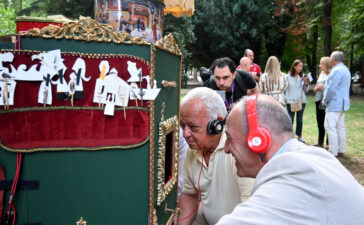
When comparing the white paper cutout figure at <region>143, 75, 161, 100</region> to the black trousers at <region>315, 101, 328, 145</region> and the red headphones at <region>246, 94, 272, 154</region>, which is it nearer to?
the red headphones at <region>246, 94, 272, 154</region>

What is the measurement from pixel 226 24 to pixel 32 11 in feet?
33.7

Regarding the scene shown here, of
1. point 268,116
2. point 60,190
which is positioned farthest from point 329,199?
point 60,190

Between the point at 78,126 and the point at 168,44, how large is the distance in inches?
25.3

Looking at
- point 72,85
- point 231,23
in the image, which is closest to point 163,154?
point 72,85

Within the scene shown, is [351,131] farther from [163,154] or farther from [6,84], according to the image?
[6,84]

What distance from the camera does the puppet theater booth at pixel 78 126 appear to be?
1.33 m

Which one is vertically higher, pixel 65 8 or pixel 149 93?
pixel 65 8

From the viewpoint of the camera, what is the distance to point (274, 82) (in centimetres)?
607

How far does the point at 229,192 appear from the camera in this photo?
1.94m

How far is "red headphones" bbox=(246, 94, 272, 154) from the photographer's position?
118 cm

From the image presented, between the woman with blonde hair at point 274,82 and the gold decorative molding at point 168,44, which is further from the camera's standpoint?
the woman with blonde hair at point 274,82

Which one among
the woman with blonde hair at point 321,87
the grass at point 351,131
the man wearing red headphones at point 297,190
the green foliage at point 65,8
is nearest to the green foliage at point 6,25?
the man wearing red headphones at point 297,190

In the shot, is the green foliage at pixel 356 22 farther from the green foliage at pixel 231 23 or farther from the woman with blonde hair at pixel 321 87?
the woman with blonde hair at pixel 321 87

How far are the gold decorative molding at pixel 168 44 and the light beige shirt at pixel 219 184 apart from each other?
68 centimetres
